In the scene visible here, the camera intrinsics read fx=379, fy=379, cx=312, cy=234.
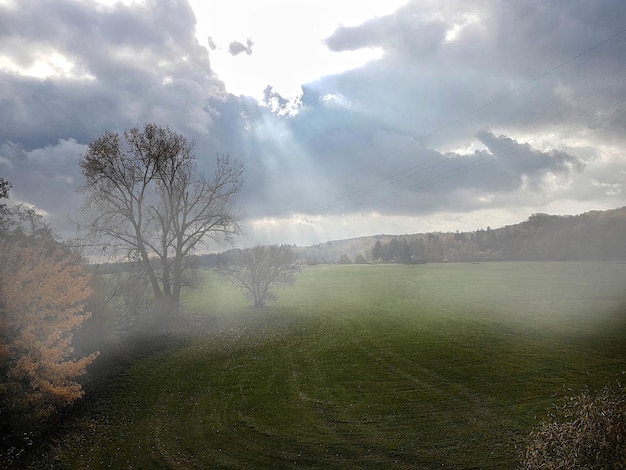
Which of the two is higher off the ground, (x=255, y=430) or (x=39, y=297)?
(x=39, y=297)

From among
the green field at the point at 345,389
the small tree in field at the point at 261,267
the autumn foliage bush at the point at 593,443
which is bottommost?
the green field at the point at 345,389

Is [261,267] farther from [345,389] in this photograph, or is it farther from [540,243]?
[540,243]

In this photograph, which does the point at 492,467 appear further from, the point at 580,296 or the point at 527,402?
the point at 580,296

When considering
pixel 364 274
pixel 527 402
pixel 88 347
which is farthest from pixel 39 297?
pixel 364 274

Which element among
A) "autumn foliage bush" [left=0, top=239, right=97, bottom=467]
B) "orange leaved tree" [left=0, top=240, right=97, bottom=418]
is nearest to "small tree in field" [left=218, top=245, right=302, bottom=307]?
"autumn foliage bush" [left=0, top=239, right=97, bottom=467]

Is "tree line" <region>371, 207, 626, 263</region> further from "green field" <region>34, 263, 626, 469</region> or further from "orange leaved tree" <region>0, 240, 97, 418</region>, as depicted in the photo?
"orange leaved tree" <region>0, 240, 97, 418</region>

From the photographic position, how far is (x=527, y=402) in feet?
58.0

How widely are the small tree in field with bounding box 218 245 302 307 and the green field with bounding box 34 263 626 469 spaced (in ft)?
21.0

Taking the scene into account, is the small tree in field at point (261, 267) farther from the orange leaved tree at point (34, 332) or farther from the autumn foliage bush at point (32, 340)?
the orange leaved tree at point (34, 332)

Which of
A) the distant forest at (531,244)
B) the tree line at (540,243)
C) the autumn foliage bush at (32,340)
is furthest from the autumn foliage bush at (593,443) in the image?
the tree line at (540,243)

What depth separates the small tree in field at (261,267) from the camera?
1898 inches

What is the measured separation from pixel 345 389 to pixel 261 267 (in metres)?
29.8

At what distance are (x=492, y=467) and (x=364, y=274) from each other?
86.5 m

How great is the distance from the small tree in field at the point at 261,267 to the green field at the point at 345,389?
6.40 metres
